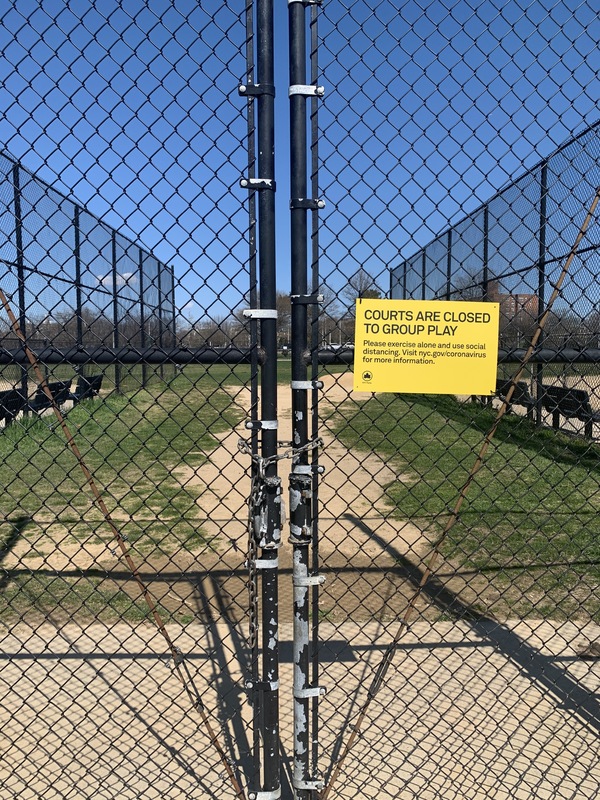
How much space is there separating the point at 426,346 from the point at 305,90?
2.60ft

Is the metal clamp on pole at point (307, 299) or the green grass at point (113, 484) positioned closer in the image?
the metal clamp on pole at point (307, 299)

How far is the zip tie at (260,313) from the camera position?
1791 mm

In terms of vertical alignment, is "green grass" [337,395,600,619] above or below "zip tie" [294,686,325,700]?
below

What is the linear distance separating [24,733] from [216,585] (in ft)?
5.71

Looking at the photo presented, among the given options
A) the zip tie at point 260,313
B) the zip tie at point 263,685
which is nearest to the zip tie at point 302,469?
the zip tie at point 260,313

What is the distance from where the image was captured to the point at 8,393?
8805 mm

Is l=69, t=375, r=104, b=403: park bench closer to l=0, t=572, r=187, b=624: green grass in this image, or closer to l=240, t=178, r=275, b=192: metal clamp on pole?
l=0, t=572, r=187, b=624: green grass

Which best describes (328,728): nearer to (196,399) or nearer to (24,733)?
(24,733)

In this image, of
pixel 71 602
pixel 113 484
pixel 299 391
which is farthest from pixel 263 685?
pixel 113 484

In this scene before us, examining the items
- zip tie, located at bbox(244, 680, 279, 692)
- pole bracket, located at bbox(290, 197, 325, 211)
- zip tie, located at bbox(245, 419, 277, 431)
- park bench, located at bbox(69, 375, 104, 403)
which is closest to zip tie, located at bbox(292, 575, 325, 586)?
zip tie, located at bbox(244, 680, 279, 692)

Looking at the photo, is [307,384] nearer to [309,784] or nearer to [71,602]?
[309,784]

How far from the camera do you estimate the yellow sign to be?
187cm

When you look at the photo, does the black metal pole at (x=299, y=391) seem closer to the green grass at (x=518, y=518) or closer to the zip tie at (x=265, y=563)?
the zip tie at (x=265, y=563)

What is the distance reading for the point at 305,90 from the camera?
175 cm
